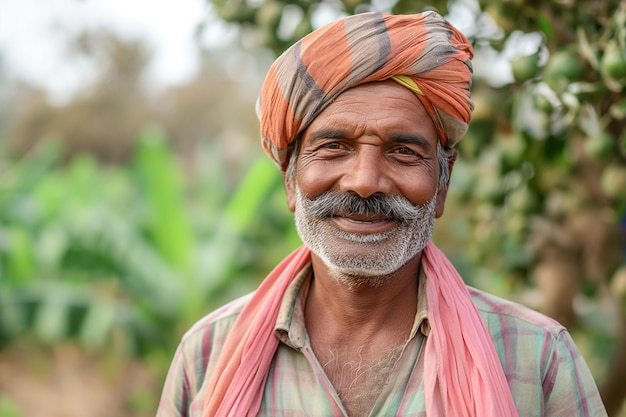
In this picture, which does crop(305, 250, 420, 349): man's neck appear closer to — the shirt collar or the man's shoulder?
the shirt collar

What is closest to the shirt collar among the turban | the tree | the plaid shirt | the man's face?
the plaid shirt

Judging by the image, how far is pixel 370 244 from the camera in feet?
5.63

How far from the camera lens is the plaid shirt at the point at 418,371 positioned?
5.36 ft

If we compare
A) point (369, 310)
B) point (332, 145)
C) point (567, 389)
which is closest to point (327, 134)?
point (332, 145)

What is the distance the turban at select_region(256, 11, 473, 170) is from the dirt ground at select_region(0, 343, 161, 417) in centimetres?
435

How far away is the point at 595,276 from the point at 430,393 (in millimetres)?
1329

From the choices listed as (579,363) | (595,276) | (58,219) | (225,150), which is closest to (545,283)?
(595,276)

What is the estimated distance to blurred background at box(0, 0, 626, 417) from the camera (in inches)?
79.6

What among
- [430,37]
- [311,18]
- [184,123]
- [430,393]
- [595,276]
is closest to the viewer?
[430,393]

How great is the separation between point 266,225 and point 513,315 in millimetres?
5016

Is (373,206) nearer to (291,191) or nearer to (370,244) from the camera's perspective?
(370,244)

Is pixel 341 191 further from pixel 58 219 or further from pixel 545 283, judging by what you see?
pixel 58 219

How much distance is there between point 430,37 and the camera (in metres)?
1.71

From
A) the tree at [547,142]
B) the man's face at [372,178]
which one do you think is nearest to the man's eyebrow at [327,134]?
the man's face at [372,178]
